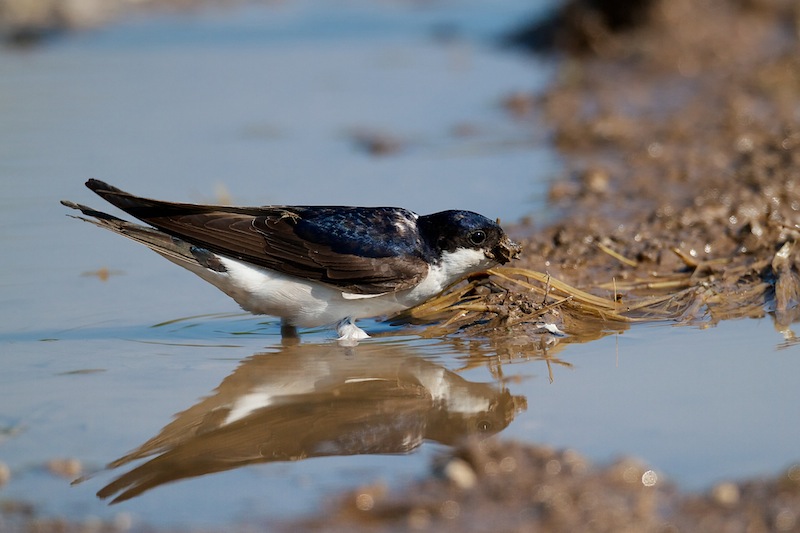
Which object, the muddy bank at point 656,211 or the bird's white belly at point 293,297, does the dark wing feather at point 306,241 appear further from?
the muddy bank at point 656,211

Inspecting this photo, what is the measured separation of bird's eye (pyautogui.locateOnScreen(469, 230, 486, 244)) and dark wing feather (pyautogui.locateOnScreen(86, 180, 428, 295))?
0.75 feet

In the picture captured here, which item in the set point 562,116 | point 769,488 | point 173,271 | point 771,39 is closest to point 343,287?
point 173,271

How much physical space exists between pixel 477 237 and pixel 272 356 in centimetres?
103

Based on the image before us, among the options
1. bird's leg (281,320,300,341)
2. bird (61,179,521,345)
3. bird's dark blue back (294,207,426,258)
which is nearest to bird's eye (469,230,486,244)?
bird (61,179,521,345)

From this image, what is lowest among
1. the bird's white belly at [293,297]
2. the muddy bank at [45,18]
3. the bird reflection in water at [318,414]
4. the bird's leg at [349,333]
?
the bird reflection in water at [318,414]

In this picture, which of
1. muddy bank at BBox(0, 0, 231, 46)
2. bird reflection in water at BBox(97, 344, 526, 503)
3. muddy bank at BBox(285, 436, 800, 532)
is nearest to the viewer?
muddy bank at BBox(285, 436, 800, 532)

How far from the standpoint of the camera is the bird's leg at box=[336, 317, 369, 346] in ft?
16.7

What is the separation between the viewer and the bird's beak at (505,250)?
198 inches

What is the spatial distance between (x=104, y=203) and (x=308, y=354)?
2.72m

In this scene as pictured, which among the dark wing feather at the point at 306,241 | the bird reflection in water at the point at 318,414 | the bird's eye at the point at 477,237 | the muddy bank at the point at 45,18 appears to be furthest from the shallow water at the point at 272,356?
the muddy bank at the point at 45,18

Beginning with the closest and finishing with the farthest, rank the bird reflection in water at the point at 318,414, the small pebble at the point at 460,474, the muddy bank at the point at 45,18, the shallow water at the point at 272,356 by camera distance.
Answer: the small pebble at the point at 460,474 → the shallow water at the point at 272,356 → the bird reflection in water at the point at 318,414 → the muddy bank at the point at 45,18

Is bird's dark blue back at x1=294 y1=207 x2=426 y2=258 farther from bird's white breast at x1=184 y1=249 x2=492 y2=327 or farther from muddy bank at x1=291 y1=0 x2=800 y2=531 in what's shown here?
muddy bank at x1=291 y1=0 x2=800 y2=531

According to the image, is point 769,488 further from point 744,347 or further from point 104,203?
point 104,203

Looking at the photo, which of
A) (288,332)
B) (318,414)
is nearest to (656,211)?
(288,332)
